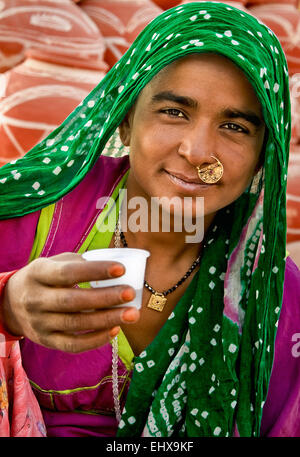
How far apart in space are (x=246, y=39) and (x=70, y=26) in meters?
1.78

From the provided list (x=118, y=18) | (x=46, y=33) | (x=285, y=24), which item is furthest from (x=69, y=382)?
(x=285, y=24)

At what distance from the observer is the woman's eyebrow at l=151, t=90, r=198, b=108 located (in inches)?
48.5

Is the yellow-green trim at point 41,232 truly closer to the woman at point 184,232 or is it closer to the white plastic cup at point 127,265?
the woman at point 184,232

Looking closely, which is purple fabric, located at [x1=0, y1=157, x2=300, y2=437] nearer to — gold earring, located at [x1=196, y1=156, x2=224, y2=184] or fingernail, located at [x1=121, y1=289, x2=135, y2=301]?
gold earring, located at [x1=196, y1=156, x2=224, y2=184]

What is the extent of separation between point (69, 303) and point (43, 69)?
2137 mm

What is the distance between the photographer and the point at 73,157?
4.55 feet

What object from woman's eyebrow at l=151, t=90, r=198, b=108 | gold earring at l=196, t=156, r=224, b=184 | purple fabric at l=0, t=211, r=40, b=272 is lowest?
purple fabric at l=0, t=211, r=40, b=272

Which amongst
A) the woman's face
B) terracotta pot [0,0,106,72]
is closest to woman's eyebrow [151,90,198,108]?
the woman's face

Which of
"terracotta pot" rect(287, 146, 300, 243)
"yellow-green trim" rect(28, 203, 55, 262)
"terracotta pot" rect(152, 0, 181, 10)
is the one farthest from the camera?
"terracotta pot" rect(152, 0, 181, 10)

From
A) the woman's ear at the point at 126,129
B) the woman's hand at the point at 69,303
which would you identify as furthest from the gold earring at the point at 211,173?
the woman's hand at the point at 69,303

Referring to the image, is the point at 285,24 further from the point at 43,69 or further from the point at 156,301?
the point at 156,301

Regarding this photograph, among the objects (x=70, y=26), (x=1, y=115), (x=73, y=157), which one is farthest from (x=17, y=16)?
(x=73, y=157)

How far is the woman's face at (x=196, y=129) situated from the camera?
123 centimetres

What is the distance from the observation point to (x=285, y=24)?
3439mm
